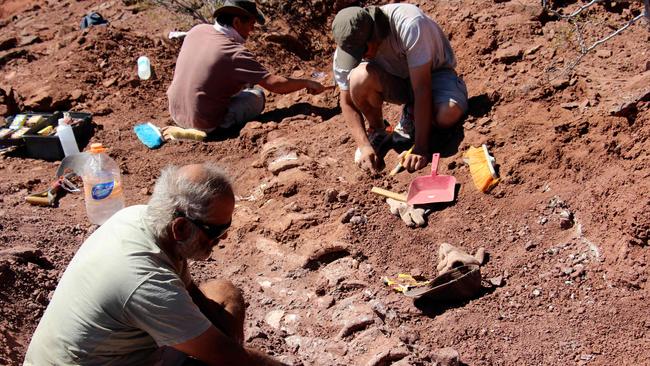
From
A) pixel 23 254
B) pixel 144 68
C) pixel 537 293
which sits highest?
pixel 537 293

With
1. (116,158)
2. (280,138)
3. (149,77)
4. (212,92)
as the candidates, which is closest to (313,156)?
(280,138)

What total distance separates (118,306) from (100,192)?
261 cm

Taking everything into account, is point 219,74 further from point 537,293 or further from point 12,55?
point 12,55

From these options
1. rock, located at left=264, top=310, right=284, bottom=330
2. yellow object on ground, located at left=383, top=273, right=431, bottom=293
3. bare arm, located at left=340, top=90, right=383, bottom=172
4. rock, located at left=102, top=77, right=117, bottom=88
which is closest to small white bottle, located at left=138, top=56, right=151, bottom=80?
rock, located at left=102, top=77, right=117, bottom=88

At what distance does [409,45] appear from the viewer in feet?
14.8

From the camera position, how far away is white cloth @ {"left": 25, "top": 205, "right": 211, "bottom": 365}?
2.39 m

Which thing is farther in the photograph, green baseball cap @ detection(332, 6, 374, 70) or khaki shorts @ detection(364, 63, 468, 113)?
khaki shorts @ detection(364, 63, 468, 113)

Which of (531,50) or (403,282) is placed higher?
(531,50)

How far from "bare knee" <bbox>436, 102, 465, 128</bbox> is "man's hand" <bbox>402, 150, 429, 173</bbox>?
31cm

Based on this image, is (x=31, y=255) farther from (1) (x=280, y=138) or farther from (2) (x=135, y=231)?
(1) (x=280, y=138)

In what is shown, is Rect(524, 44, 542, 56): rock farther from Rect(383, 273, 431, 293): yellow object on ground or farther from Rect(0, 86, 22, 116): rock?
Rect(0, 86, 22, 116): rock

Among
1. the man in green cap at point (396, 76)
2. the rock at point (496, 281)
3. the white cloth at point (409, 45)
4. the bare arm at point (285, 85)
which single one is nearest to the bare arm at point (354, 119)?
the man in green cap at point (396, 76)

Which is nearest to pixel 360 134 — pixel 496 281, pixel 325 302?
pixel 325 302

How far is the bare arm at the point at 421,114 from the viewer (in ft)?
14.9
